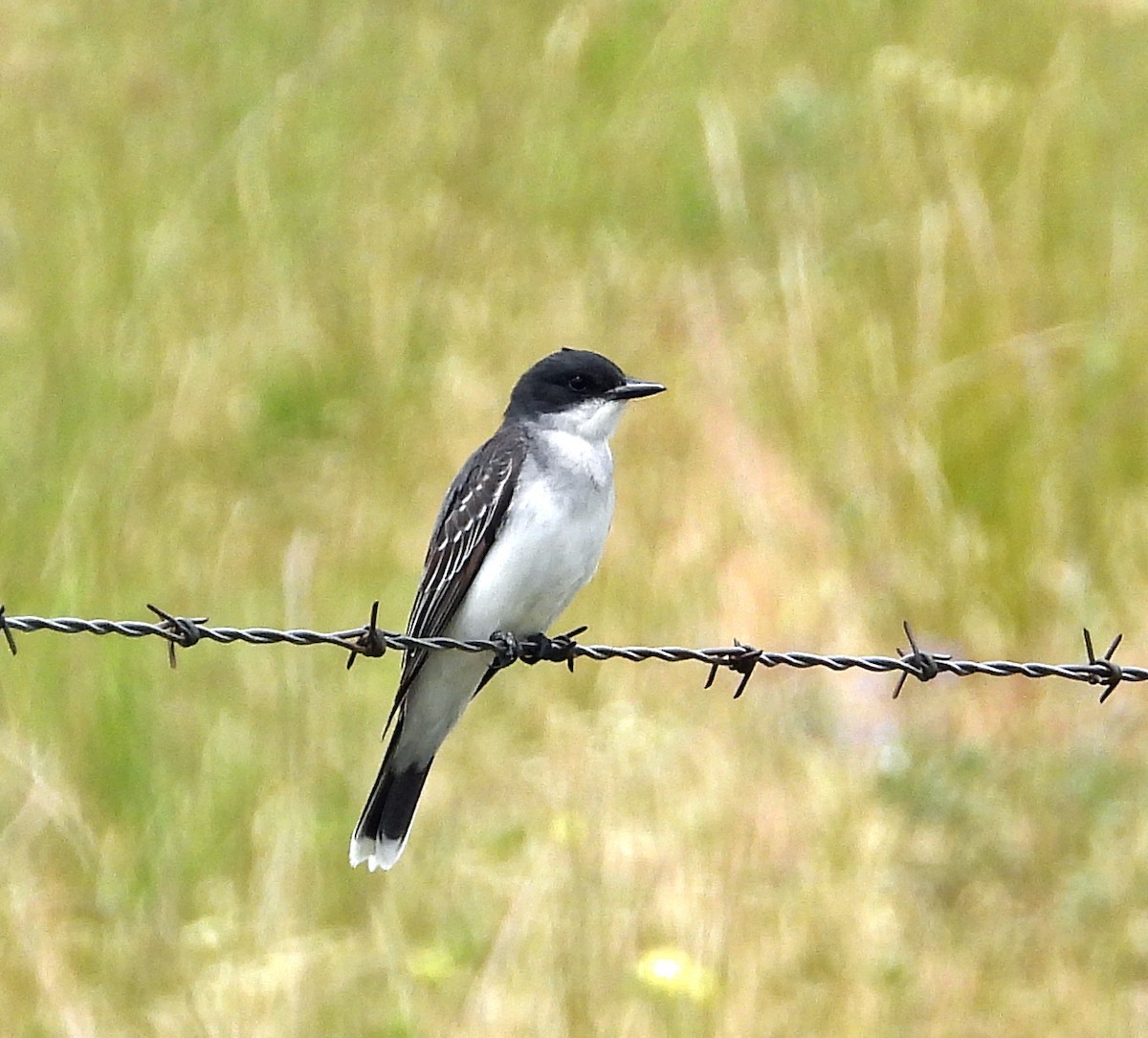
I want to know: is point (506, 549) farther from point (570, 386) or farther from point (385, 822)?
point (385, 822)

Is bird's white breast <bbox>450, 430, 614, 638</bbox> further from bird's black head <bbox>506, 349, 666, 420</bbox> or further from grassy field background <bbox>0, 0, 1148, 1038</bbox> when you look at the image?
grassy field background <bbox>0, 0, 1148, 1038</bbox>

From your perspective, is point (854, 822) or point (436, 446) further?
point (436, 446)

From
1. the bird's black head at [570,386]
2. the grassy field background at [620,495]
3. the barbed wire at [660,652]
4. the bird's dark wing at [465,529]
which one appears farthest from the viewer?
the grassy field background at [620,495]

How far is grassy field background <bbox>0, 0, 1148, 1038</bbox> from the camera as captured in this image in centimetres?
616

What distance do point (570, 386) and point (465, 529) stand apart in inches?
23.0

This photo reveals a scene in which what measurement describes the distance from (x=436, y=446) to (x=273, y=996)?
354cm

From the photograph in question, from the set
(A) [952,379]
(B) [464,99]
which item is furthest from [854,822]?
(B) [464,99]

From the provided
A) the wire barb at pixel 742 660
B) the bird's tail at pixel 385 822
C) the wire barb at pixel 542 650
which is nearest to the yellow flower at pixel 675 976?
the bird's tail at pixel 385 822

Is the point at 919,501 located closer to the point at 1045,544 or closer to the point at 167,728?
the point at 1045,544

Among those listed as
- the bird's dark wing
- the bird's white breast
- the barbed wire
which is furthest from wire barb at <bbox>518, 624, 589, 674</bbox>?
the barbed wire

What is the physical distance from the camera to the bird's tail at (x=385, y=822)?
5.57m

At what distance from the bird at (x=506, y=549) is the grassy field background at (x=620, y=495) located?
778mm

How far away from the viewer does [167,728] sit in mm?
7043

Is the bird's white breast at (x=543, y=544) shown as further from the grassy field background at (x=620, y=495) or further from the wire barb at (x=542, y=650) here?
the grassy field background at (x=620, y=495)
